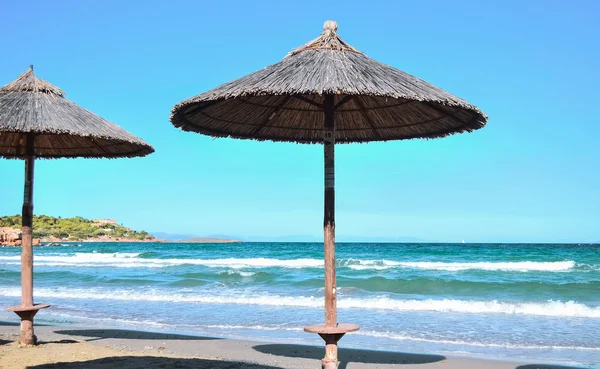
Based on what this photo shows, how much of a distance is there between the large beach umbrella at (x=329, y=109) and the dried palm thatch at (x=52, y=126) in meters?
1.60

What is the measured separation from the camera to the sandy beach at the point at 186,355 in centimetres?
686

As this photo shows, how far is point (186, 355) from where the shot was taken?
25.0ft

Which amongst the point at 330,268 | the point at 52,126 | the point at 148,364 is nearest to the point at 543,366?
the point at 330,268

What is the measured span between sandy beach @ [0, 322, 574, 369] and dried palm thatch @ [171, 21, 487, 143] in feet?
9.04

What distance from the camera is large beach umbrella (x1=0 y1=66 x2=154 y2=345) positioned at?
6.69m

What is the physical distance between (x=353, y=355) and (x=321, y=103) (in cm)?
360

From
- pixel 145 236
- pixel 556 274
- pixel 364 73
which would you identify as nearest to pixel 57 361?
pixel 364 73

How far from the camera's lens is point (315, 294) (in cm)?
1543

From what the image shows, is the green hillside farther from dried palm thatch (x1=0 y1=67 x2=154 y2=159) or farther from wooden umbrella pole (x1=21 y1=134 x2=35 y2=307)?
wooden umbrella pole (x1=21 y1=134 x2=35 y2=307)

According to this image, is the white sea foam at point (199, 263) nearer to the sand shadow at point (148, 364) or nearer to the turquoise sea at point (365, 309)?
the turquoise sea at point (365, 309)

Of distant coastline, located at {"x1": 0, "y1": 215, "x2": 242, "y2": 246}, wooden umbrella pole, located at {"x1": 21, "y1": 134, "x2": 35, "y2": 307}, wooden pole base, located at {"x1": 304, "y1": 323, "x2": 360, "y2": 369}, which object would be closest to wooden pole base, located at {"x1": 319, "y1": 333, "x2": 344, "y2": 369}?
wooden pole base, located at {"x1": 304, "y1": 323, "x2": 360, "y2": 369}

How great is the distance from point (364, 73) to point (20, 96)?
456 cm

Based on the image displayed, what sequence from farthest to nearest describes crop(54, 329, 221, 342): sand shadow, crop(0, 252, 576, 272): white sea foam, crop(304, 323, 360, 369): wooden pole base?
crop(0, 252, 576, 272): white sea foam, crop(54, 329, 221, 342): sand shadow, crop(304, 323, 360, 369): wooden pole base

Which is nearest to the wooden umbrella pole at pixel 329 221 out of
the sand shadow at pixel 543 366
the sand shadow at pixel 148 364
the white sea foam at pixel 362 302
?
the sand shadow at pixel 148 364
